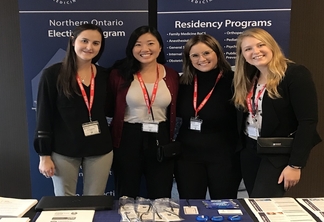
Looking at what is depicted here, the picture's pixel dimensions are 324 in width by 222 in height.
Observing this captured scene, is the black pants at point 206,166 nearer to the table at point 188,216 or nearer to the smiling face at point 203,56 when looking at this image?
the smiling face at point 203,56

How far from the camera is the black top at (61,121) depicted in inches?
87.8

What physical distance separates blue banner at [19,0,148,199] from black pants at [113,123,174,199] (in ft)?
2.52

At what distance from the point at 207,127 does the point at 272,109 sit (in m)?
0.51

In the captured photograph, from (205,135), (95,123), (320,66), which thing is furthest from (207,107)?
(320,66)

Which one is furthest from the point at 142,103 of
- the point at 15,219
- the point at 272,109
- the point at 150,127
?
the point at 15,219

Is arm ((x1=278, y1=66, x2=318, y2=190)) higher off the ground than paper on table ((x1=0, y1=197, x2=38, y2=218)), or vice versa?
arm ((x1=278, y1=66, x2=318, y2=190))

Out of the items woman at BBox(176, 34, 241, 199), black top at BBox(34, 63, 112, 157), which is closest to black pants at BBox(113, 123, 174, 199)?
woman at BBox(176, 34, 241, 199)

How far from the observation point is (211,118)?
7.87 ft

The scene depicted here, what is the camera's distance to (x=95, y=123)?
2.29 m

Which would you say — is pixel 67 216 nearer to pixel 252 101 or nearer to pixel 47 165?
pixel 47 165

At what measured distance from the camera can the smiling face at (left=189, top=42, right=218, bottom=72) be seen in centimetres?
242

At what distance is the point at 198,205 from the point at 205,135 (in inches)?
30.2

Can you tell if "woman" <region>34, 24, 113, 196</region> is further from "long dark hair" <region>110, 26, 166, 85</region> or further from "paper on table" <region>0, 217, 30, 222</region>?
"paper on table" <region>0, 217, 30, 222</region>

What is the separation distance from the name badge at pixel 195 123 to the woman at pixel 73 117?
0.59m
